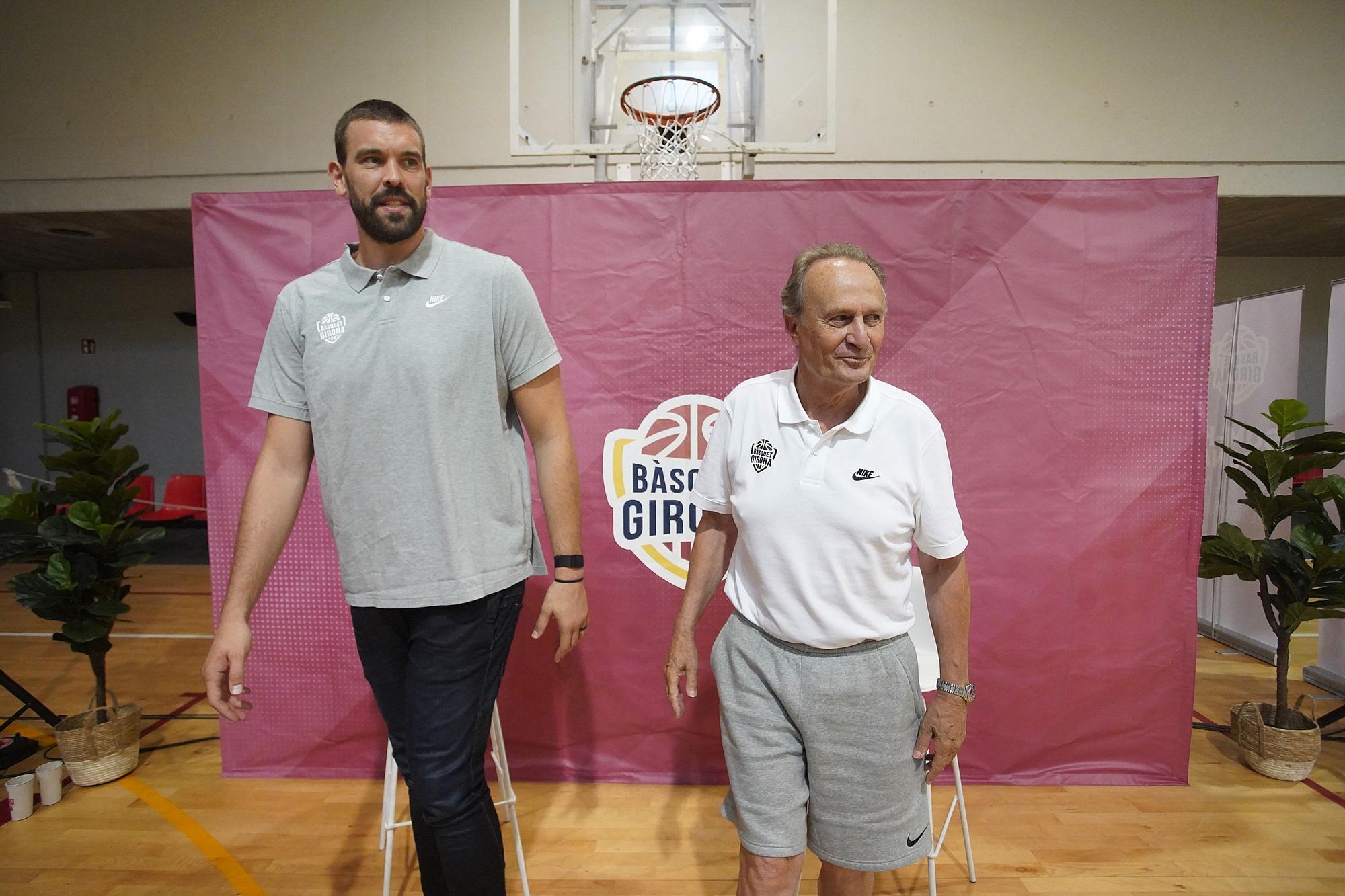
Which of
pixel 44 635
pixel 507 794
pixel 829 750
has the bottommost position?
pixel 44 635

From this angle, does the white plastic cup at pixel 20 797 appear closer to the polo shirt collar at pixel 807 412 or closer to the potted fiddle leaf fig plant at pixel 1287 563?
the polo shirt collar at pixel 807 412

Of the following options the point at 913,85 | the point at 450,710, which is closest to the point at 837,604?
the point at 450,710

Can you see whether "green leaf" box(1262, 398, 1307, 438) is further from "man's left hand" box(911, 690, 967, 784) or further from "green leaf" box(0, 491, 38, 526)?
"green leaf" box(0, 491, 38, 526)

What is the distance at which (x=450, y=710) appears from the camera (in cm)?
Answer: 129

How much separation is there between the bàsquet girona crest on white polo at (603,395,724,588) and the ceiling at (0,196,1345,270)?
5.36 metres

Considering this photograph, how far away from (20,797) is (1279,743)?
4.41m

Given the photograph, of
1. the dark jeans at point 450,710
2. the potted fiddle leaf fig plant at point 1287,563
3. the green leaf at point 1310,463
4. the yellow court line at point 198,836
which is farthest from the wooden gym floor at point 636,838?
the green leaf at point 1310,463

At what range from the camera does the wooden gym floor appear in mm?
1995

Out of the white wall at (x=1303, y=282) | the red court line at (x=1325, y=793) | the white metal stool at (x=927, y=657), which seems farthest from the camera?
the white wall at (x=1303, y=282)

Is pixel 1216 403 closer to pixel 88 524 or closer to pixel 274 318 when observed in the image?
pixel 274 318

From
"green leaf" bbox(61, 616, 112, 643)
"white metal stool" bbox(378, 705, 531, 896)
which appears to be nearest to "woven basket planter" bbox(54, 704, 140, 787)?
"green leaf" bbox(61, 616, 112, 643)

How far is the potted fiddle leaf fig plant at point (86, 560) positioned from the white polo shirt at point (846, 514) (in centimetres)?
246

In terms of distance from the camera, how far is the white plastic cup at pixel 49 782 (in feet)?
7.80

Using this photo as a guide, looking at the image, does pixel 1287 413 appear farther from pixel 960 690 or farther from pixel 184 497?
pixel 184 497
